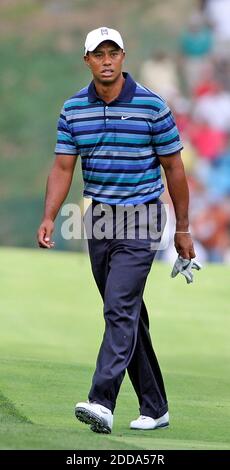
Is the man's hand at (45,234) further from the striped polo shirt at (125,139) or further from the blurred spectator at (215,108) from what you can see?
the blurred spectator at (215,108)

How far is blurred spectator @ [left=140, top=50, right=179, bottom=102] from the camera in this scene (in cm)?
1798

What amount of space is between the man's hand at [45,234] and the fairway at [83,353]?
0.87 m

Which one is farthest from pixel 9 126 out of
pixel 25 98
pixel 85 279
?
pixel 85 279

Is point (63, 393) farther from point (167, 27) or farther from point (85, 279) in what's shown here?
point (167, 27)

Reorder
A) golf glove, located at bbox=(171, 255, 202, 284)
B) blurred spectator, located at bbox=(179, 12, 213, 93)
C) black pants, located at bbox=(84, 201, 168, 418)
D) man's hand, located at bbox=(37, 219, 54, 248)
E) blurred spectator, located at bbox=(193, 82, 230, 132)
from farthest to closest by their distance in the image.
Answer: blurred spectator, located at bbox=(179, 12, 213, 93) → blurred spectator, located at bbox=(193, 82, 230, 132) → golf glove, located at bbox=(171, 255, 202, 284) → man's hand, located at bbox=(37, 219, 54, 248) → black pants, located at bbox=(84, 201, 168, 418)

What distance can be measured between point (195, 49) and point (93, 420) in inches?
491

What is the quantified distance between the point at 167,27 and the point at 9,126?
2869 mm

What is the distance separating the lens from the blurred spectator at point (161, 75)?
17984mm

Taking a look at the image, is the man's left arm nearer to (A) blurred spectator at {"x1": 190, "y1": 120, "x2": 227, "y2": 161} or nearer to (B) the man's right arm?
(B) the man's right arm

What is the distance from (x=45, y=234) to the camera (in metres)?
6.73

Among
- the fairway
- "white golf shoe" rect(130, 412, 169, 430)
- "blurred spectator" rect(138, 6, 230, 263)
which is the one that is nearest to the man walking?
"white golf shoe" rect(130, 412, 169, 430)

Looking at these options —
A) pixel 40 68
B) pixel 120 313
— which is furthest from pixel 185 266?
pixel 40 68

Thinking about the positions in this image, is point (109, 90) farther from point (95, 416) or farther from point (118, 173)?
point (95, 416)
